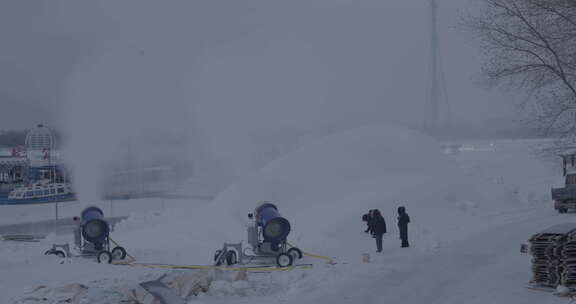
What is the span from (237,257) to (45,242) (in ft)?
34.8

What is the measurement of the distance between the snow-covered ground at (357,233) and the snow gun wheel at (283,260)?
72 cm

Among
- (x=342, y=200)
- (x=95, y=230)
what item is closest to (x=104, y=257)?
(x=95, y=230)

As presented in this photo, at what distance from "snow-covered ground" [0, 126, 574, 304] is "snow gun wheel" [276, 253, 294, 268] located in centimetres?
72

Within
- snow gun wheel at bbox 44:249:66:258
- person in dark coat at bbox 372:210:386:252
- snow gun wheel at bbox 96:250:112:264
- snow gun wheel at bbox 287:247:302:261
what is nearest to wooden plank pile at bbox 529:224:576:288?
person in dark coat at bbox 372:210:386:252

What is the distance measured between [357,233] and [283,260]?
3753mm

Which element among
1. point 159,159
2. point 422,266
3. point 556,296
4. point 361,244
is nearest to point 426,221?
point 361,244

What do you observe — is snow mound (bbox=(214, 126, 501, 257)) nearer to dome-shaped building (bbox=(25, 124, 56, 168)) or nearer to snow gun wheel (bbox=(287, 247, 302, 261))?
snow gun wheel (bbox=(287, 247, 302, 261))

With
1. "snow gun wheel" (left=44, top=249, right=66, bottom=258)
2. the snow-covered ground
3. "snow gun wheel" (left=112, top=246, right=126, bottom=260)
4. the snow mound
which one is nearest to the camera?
the snow-covered ground

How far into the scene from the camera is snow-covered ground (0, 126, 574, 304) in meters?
10.9

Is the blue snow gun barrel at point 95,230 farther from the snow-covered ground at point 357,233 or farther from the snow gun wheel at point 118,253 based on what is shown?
the snow-covered ground at point 357,233

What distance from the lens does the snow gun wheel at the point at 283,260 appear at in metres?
14.4

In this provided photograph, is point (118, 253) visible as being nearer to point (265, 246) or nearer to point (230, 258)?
point (230, 258)

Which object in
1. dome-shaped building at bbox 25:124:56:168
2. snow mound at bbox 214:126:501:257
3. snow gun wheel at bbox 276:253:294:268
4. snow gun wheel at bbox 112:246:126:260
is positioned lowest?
snow gun wheel at bbox 276:253:294:268

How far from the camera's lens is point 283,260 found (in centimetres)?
1445
